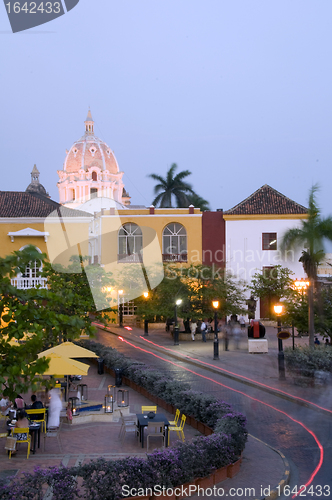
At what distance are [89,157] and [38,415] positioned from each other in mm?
65457

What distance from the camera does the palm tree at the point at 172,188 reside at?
177 ft

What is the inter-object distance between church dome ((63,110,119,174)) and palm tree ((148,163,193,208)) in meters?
22.6

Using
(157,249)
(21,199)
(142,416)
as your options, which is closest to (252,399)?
(142,416)

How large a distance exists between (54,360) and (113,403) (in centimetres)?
247

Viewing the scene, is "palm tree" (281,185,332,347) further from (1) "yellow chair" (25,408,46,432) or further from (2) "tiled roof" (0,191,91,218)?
(2) "tiled roof" (0,191,91,218)

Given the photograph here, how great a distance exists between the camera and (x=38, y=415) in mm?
12227

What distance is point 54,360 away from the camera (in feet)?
43.3

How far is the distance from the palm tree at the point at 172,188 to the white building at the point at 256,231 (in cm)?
1055

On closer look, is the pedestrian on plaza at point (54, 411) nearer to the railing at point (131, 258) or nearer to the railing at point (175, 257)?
the railing at point (131, 258)

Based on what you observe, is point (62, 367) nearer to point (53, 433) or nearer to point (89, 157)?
point (53, 433)

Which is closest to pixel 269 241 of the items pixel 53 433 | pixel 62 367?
pixel 62 367

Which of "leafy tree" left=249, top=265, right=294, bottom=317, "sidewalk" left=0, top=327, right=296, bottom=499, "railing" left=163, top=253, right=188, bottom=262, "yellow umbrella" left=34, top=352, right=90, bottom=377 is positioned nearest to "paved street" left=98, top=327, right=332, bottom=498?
"sidewalk" left=0, top=327, right=296, bottom=499

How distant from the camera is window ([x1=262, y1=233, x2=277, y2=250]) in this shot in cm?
4353

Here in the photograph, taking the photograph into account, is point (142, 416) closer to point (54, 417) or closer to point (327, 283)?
point (54, 417)
